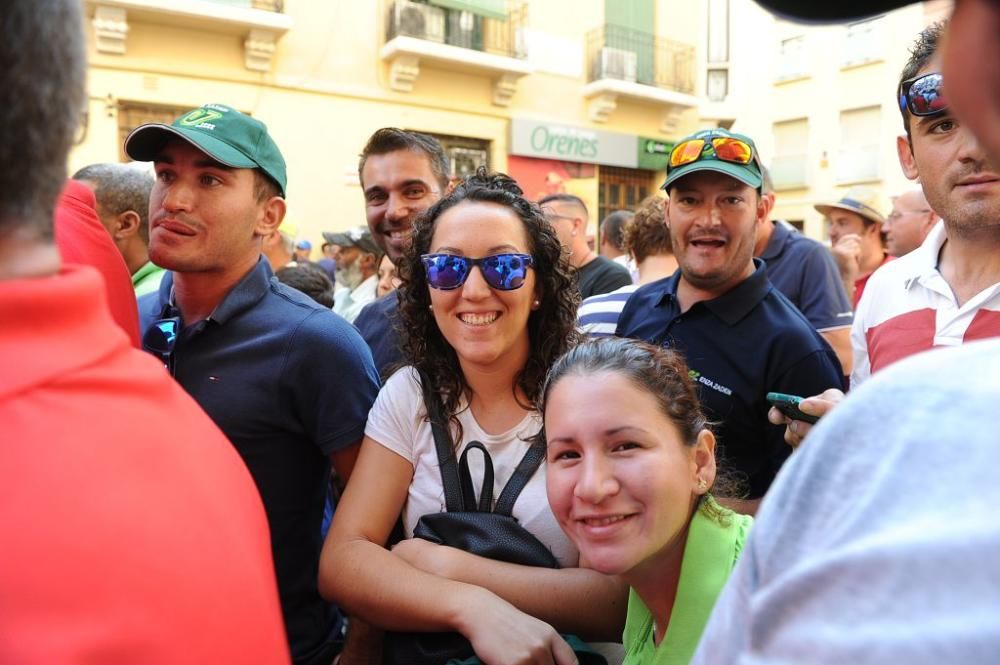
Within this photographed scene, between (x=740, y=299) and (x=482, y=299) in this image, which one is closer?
(x=482, y=299)

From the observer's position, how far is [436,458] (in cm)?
197

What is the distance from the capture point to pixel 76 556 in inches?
27.3

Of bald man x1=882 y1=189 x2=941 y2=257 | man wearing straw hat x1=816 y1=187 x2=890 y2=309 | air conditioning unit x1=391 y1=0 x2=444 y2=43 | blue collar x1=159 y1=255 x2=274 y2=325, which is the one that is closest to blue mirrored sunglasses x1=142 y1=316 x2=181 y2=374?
blue collar x1=159 y1=255 x2=274 y2=325

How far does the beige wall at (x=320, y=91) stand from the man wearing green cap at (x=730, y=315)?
9974 mm

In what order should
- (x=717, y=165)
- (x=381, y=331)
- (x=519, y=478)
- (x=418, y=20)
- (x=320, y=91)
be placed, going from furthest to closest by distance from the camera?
(x=418, y=20)
(x=320, y=91)
(x=381, y=331)
(x=717, y=165)
(x=519, y=478)

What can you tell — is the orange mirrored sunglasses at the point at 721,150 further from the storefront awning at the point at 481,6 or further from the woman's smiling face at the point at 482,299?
the storefront awning at the point at 481,6

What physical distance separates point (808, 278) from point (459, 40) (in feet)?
39.8

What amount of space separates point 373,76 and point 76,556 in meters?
13.9

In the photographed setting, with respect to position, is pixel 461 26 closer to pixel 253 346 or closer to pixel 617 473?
pixel 253 346

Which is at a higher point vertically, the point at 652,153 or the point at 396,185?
the point at 652,153

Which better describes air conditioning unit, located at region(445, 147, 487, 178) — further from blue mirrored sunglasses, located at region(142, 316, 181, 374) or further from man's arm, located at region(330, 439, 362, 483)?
man's arm, located at region(330, 439, 362, 483)

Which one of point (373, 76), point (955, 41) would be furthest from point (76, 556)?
point (373, 76)

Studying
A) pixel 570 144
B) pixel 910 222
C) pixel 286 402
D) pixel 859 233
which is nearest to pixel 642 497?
pixel 286 402

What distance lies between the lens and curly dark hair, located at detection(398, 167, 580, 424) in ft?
7.13
